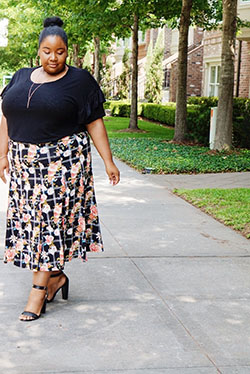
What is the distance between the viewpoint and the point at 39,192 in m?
3.93

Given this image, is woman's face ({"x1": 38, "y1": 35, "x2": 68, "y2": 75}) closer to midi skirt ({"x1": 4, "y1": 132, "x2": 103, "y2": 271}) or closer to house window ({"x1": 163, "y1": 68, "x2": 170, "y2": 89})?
midi skirt ({"x1": 4, "y1": 132, "x2": 103, "y2": 271})

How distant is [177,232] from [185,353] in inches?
121

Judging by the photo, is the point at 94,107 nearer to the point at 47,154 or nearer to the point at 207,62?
the point at 47,154

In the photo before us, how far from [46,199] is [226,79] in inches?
402

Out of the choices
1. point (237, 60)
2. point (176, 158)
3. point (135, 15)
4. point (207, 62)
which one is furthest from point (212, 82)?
point (176, 158)

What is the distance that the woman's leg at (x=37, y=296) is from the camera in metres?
4.01

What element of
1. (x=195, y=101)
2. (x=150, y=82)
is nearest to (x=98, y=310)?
(x=195, y=101)

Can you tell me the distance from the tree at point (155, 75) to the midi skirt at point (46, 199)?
95.3 feet

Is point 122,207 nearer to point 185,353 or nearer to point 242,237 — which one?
point 242,237

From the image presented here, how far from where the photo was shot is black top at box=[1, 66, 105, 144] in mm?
3875

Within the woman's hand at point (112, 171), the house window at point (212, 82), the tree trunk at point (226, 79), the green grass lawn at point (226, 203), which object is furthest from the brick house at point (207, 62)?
the woman's hand at point (112, 171)

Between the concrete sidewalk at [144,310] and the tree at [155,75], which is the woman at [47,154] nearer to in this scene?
the concrete sidewalk at [144,310]

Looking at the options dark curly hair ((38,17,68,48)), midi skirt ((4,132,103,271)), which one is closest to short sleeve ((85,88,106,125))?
midi skirt ((4,132,103,271))

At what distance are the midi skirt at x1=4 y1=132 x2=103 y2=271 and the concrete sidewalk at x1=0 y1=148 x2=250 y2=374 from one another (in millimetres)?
446
